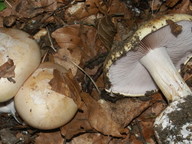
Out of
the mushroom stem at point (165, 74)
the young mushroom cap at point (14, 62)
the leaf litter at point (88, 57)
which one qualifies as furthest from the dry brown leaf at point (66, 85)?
the mushroom stem at point (165, 74)

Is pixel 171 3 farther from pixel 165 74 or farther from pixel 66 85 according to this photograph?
pixel 66 85

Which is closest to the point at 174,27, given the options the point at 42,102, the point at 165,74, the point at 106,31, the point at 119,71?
the point at 165,74

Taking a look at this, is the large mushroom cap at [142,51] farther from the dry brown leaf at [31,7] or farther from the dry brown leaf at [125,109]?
the dry brown leaf at [31,7]

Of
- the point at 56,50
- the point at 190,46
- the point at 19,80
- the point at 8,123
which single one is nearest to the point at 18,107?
the point at 19,80

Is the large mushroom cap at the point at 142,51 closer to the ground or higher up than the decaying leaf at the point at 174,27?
closer to the ground

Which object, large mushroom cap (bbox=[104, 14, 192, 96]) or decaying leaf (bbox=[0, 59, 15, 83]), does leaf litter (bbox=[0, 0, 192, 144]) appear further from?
decaying leaf (bbox=[0, 59, 15, 83])

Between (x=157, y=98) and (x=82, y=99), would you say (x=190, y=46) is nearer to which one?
(x=157, y=98)

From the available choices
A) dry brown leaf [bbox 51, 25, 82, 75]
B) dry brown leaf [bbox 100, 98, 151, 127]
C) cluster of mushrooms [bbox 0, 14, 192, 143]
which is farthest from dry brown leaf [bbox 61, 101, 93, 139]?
dry brown leaf [bbox 51, 25, 82, 75]
